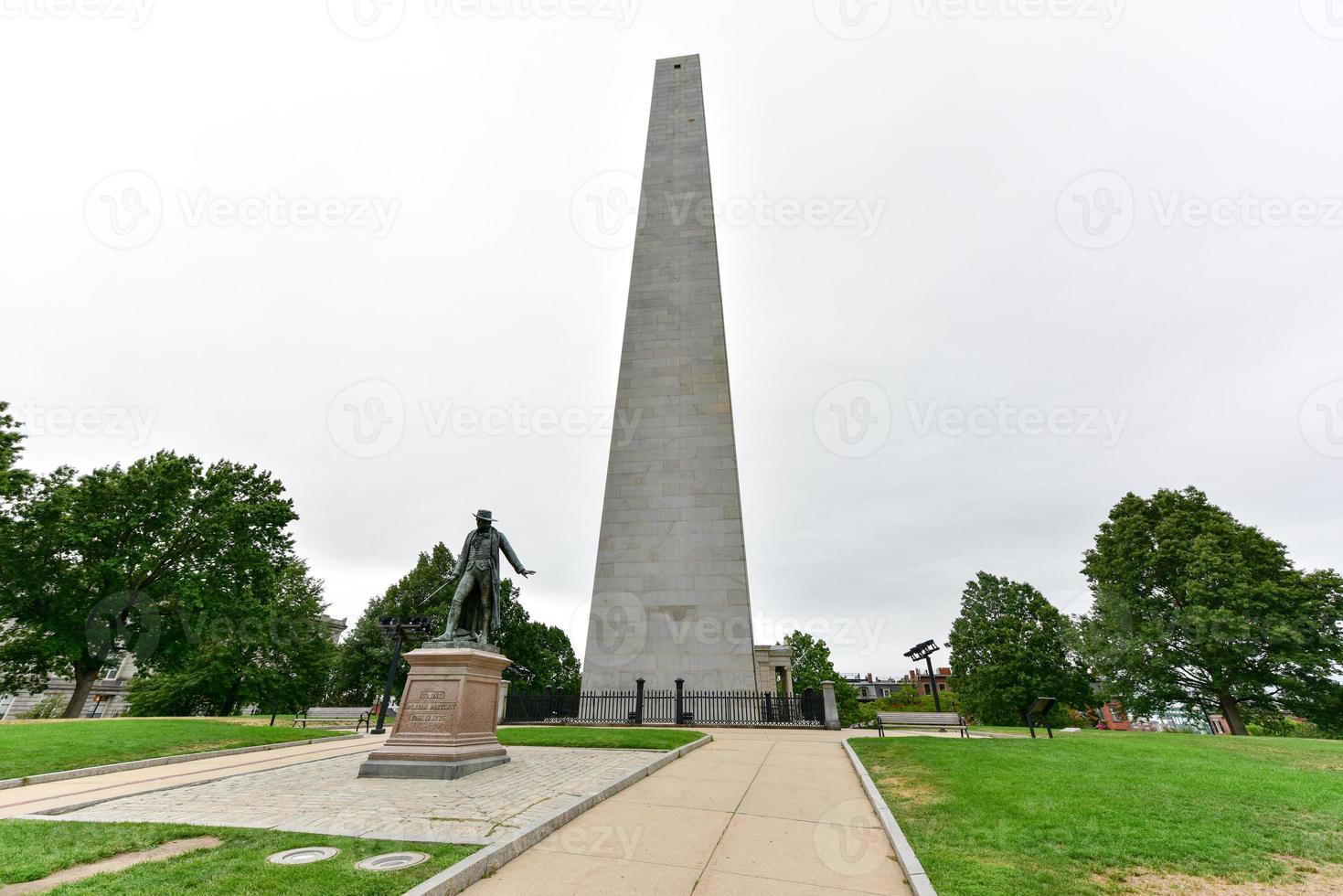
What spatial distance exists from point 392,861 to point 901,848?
14.2 ft

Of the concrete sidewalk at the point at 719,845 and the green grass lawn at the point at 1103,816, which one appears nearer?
the concrete sidewalk at the point at 719,845

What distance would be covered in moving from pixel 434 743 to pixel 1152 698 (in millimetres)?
34357

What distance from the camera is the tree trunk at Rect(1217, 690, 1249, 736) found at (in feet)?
81.5

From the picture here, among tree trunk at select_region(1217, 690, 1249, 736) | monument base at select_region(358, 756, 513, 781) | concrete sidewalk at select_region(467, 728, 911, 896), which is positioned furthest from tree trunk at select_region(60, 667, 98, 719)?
tree trunk at select_region(1217, 690, 1249, 736)

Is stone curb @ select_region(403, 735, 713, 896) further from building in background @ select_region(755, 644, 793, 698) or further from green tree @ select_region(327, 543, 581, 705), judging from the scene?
green tree @ select_region(327, 543, 581, 705)

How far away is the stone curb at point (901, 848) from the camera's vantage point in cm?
406

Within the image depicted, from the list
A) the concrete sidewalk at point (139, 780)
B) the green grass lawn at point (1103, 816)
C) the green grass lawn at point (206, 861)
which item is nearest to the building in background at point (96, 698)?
the concrete sidewalk at point (139, 780)

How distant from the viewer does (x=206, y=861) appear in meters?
4.36

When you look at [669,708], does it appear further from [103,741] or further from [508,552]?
[103,741]

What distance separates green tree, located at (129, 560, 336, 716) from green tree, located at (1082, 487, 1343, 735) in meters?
46.4

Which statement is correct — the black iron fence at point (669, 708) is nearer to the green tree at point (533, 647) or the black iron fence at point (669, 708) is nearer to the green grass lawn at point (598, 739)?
the green grass lawn at point (598, 739)

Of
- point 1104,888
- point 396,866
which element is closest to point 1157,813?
point 1104,888

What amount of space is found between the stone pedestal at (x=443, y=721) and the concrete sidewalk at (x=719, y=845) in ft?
10.0

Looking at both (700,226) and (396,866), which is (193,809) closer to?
(396,866)
